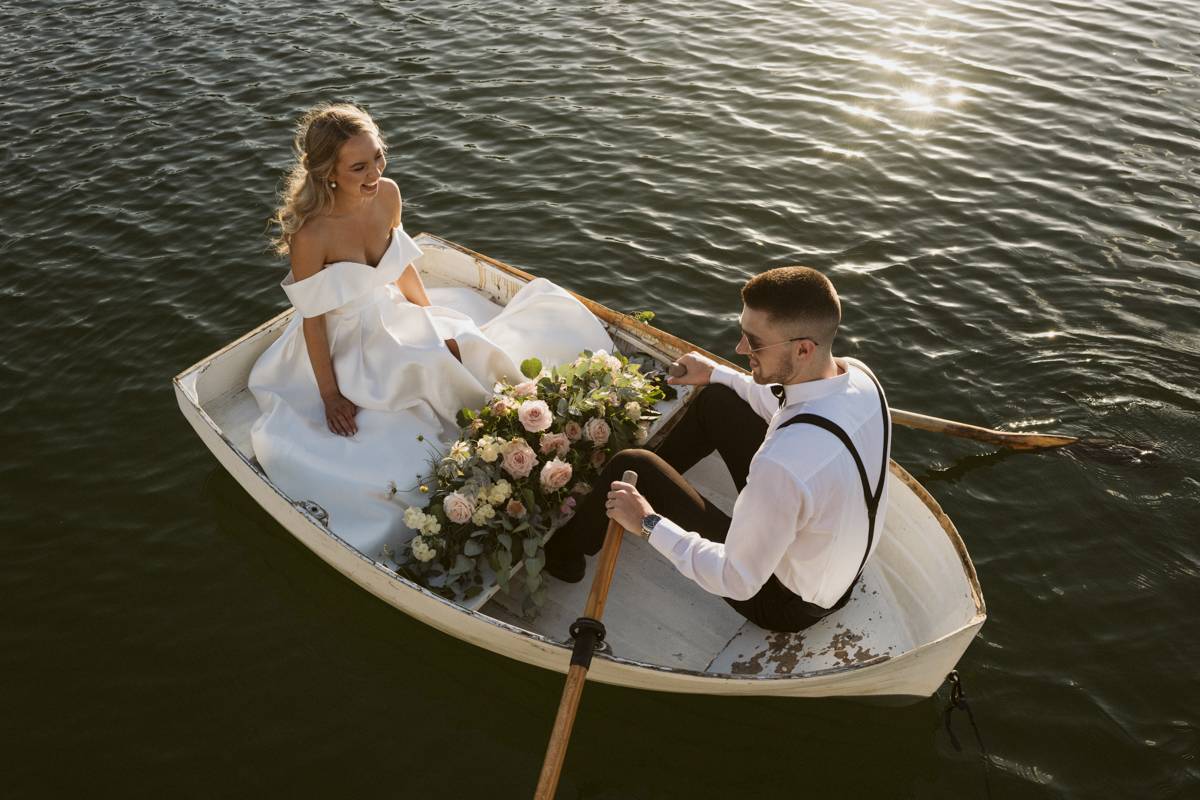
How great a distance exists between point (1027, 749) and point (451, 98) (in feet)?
33.2

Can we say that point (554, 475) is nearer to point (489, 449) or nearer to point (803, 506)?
point (489, 449)

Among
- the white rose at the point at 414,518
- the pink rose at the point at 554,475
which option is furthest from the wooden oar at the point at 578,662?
the white rose at the point at 414,518

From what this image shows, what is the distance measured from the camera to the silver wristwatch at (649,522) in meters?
4.53

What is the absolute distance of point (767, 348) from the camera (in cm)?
407

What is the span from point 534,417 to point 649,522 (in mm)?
1155

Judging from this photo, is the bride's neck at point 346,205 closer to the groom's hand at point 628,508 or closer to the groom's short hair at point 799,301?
the groom's hand at point 628,508

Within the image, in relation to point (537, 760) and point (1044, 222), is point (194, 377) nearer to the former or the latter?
point (537, 760)

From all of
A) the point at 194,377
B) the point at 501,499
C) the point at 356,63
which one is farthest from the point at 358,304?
the point at 356,63

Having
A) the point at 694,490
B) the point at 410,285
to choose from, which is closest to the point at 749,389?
the point at 694,490

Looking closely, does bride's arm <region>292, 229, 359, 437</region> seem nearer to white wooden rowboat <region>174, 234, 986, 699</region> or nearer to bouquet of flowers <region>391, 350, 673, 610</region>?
white wooden rowboat <region>174, 234, 986, 699</region>

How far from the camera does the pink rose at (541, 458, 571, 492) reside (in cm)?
525

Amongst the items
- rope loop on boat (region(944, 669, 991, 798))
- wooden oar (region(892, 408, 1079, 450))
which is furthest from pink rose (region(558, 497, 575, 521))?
wooden oar (region(892, 408, 1079, 450))

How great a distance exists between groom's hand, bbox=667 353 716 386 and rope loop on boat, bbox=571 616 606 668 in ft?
5.73

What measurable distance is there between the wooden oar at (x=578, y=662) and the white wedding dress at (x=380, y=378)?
4.77 feet
